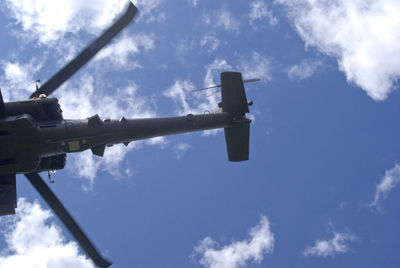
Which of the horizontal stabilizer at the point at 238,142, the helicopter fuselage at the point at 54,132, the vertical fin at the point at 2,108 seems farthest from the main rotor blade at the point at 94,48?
the horizontal stabilizer at the point at 238,142

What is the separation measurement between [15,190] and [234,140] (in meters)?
11.6

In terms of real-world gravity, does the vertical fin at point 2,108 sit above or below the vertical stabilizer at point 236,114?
below

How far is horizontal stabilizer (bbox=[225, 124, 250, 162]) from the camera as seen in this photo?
64.1 ft

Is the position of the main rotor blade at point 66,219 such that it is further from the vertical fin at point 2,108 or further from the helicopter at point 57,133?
the vertical fin at point 2,108

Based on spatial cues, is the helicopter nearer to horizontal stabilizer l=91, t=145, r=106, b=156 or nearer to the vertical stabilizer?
horizontal stabilizer l=91, t=145, r=106, b=156

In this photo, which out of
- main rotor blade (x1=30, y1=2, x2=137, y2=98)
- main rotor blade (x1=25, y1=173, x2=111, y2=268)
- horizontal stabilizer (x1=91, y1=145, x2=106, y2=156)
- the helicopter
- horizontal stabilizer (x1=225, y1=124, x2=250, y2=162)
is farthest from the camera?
horizontal stabilizer (x1=225, y1=124, x2=250, y2=162)

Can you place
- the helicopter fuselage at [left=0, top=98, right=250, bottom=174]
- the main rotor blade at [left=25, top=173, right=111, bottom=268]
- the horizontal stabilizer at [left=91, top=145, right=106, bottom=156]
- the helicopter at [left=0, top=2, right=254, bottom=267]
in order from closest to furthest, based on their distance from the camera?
1. the helicopter fuselage at [left=0, top=98, right=250, bottom=174]
2. the helicopter at [left=0, top=2, right=254, bottom=267]
3. the main rotor blade at [left=25, top=173, right=111, bottom=268]
4. the horizontal stabilizer at [left=91, top=145, right=106, bottom=156]

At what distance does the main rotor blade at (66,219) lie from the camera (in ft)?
53.1

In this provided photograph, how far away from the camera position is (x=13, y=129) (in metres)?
15.0

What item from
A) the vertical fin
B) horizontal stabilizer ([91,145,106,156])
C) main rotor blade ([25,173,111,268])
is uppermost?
the vertical fin

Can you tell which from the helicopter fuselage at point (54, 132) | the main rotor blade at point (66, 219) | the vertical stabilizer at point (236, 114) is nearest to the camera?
the helicopter fuselage at point (54, 132)

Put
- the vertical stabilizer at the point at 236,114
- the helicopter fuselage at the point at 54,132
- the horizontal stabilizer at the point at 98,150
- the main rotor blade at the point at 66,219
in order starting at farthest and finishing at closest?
the vertical stabilizer at the point at 236,114
the horizontal stabilizer at the point at 98,150
the main rotor blade at the point at 66,219
the helicopter fuselage at the point at 54,132

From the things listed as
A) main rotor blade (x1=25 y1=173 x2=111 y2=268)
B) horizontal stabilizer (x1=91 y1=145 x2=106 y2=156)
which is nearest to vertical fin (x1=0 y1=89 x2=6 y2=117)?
main rotor blade (x1=25 y1=173 x2=111 y2=268)

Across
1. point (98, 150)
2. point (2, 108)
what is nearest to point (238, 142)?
point (98, 150)
